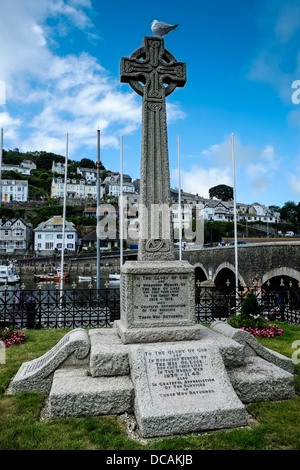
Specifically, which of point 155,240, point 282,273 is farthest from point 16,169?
point 155,240

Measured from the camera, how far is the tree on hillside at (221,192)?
148m

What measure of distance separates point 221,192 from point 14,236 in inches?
3861

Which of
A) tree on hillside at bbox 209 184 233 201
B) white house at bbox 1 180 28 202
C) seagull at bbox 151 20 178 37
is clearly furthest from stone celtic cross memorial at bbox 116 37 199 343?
tree on hillside at bbox 209 184 233 201

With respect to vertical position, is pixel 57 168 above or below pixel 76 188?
above

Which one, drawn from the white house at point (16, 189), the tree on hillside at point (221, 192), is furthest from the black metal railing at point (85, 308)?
the tree on hillside at point (221, 192)

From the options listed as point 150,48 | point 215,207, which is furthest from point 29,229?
point 150,48

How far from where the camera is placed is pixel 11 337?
28.0 ft

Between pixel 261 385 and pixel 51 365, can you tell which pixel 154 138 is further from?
pixel 261 385

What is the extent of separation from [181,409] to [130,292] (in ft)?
6.93

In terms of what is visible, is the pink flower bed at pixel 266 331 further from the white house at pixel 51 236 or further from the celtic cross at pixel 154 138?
the white house at pixel 51 236

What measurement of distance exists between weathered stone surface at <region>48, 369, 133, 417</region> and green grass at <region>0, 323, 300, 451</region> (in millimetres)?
116

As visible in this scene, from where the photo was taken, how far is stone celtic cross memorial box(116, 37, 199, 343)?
5668mm

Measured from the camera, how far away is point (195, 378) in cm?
466
